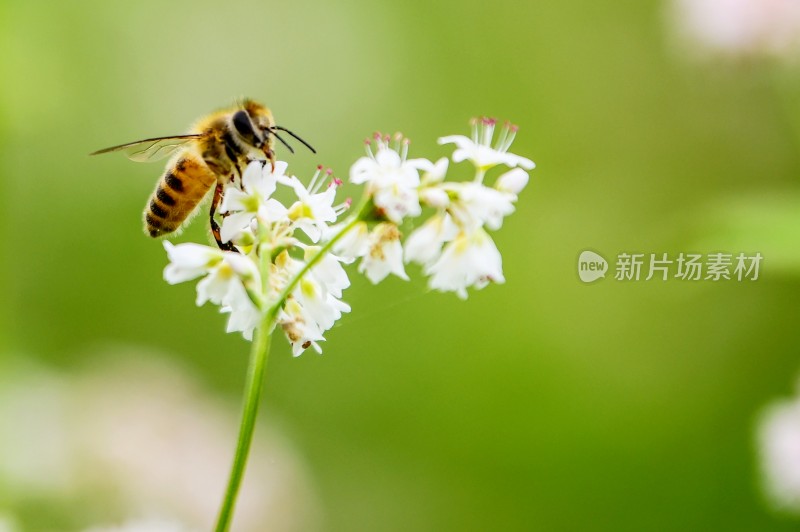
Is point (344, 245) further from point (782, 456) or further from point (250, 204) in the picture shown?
point (782, 456)

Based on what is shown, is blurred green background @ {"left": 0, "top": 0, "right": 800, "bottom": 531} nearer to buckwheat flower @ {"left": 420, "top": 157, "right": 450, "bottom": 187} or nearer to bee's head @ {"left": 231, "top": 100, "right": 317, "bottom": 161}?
bee's head @ {"left": 231, "top": 100, "right": 317, "bottom": 161}

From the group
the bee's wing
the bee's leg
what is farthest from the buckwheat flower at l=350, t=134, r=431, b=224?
the bee's wing

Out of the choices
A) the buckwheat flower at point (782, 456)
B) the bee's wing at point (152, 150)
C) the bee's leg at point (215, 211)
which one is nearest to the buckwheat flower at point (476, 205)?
the bee's leg at point (215, 211)

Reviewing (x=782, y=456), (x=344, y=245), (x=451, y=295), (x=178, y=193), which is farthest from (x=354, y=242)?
(x=451, y=295)

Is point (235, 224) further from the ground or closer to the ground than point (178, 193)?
closer to the ground

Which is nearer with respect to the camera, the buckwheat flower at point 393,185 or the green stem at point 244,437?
the green stem at point 244,437

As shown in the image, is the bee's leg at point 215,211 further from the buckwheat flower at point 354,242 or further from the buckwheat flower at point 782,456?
the buckwheat flower at point 782,456
